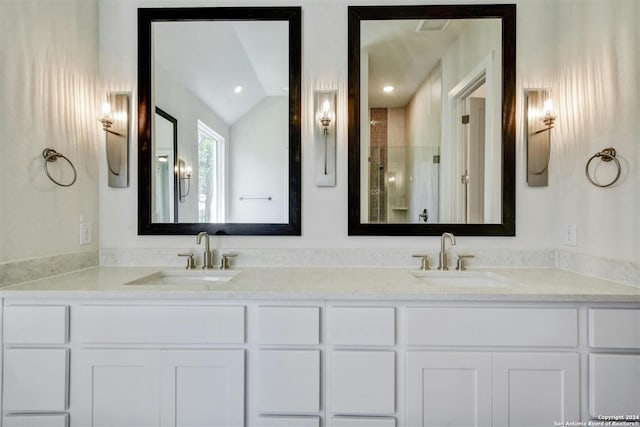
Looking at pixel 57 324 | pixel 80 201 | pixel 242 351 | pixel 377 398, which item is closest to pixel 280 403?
pixel 242 351

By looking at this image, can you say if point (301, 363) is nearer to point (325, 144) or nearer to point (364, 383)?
point (364, 383)

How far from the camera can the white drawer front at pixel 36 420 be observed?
4.41 ft

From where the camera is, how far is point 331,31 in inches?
74.1

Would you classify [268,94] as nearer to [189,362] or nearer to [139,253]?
[139,253]

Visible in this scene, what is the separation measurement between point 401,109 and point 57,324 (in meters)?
1.90

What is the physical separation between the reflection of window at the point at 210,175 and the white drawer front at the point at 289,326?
0.75 m

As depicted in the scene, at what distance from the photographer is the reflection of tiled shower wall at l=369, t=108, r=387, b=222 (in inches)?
73.1

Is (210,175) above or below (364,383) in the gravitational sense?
above

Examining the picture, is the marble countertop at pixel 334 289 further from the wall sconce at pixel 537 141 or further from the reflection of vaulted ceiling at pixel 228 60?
the reflection of vaulted ceiling at pixel 228 60

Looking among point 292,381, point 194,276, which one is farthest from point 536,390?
point 194,276

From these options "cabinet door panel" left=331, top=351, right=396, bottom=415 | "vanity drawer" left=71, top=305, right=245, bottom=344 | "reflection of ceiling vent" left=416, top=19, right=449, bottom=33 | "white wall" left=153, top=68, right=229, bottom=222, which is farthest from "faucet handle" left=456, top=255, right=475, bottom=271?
"white wall" left=153, top=68, right=229, bottom=222

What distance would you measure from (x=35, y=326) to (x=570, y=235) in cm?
254

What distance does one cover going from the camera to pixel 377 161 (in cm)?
186

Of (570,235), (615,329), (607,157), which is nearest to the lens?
(615,329)
